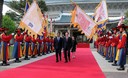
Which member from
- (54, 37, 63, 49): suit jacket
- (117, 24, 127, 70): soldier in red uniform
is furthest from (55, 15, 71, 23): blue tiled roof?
(117, 24, 127, 70): soldier in red uniform

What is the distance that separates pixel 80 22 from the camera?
59.5ft

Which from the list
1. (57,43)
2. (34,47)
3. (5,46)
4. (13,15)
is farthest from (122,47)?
(13,15)

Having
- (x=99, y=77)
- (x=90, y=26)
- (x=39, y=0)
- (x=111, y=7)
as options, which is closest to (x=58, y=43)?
(x=90, y=26)

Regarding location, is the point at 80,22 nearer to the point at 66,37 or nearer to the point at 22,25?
the point at 66,37

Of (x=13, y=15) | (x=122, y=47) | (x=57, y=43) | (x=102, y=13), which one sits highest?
(x=13, y=15)

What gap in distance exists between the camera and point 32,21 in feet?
55.2

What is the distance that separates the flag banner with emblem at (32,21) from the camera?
16406 mm

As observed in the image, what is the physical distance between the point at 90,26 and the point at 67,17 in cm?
2858

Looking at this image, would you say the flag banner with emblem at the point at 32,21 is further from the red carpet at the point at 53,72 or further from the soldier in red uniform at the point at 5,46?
the red carpet at the point at 53,72

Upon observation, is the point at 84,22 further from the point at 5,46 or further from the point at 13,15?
the point at 13,15

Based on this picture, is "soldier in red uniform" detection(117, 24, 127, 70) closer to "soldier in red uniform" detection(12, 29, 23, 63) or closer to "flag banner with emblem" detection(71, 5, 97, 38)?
"soldier in red uniform" detection(12, 29, 23, 63)

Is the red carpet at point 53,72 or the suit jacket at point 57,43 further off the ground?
the suit jacket at point 57,43

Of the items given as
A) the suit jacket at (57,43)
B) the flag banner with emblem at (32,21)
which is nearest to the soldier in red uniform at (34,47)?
the flag banner with emblem at (32,21)

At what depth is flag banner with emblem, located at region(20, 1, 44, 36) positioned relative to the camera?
1641 centimetres
